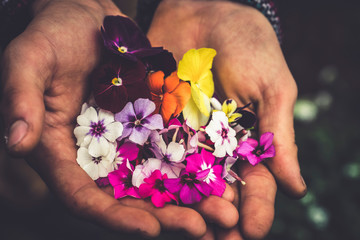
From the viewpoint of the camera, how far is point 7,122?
0.80 meters

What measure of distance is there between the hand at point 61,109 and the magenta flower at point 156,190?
28 mm

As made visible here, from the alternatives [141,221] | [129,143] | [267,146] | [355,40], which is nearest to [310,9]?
[355,40]

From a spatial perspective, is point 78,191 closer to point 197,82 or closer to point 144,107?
point 144,107

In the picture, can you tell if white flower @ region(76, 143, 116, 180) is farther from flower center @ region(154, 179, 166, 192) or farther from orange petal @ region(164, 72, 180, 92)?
orange petal @ region(164, 72, 180, 92)

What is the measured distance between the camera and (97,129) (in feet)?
3.57

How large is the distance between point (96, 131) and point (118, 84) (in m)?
0.20

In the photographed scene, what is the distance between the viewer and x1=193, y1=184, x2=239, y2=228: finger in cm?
92

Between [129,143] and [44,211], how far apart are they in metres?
1.15

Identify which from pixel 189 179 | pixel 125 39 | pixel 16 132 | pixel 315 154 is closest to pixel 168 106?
pixel 189 179

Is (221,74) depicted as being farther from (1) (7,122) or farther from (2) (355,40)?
(2) (355,40)

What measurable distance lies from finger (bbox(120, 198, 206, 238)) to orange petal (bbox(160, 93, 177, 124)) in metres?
0.33

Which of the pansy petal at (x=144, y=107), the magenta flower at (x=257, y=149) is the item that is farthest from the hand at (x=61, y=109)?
the magenta flower at (x=257, y=149)

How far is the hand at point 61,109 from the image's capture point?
81 centimetres

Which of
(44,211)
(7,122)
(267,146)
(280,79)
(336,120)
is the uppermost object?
(7,122)
